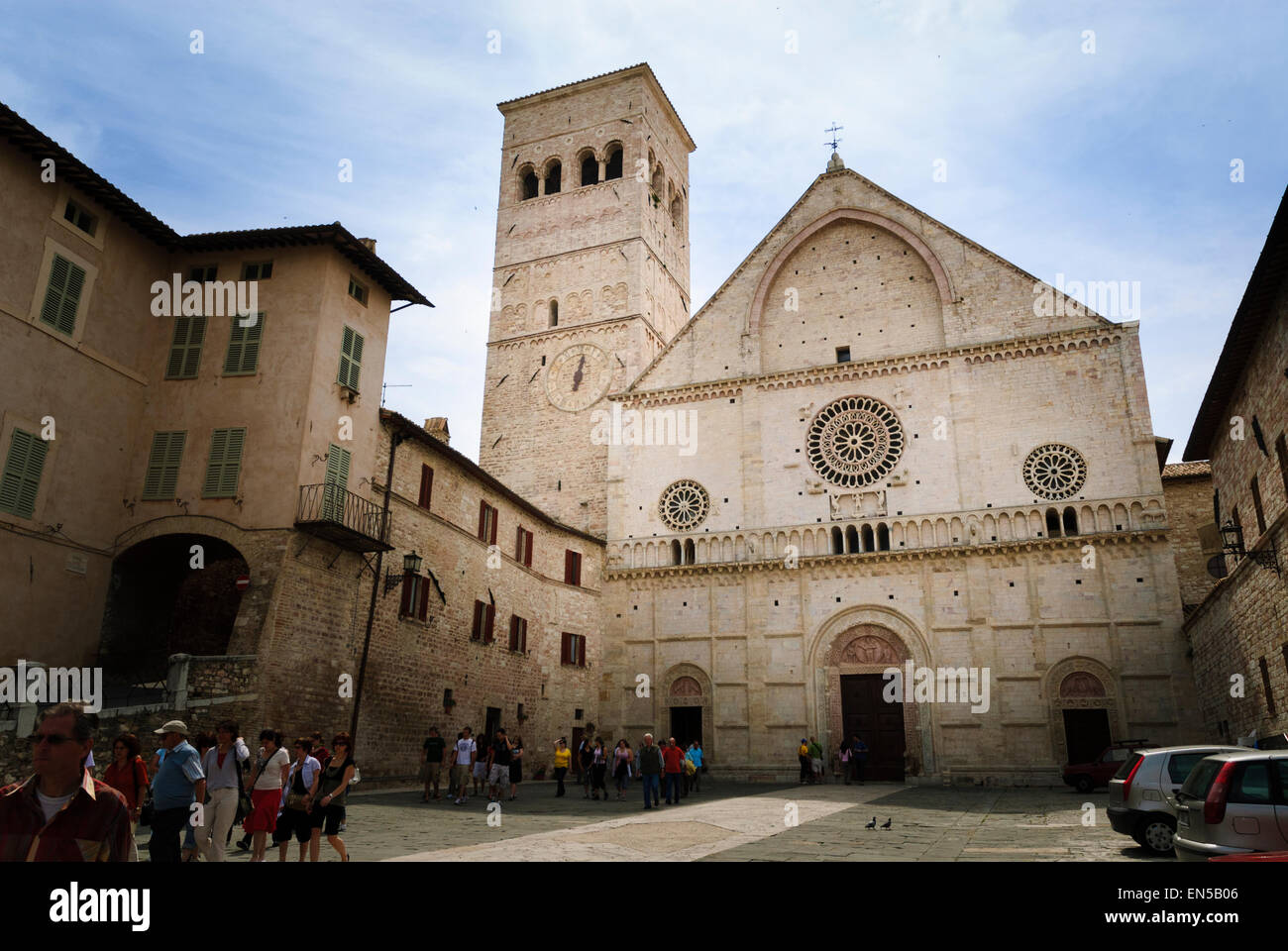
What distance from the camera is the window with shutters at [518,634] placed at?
84.6 feet

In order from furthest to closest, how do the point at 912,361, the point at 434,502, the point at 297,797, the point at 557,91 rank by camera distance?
the point at 557,91, the point at 912,361, the point at 434,502, the point at 297,797

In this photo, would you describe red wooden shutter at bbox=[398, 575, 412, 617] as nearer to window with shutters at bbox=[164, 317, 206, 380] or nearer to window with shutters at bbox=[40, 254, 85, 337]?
window with shutters at bbox=[164, 317, 206, 380]

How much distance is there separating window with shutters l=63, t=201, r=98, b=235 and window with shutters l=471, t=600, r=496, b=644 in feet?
41.0

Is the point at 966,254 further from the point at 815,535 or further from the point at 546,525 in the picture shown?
the point at 546,525

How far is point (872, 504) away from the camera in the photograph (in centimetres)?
2845

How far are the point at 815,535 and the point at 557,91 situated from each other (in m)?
26.0

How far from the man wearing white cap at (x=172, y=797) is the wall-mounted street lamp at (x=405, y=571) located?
11.9 meters

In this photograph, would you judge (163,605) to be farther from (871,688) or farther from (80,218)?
(871,688)

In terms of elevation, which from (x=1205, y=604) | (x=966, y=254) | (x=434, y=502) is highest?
(x=966, y=254)

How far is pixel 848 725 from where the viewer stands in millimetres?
27016

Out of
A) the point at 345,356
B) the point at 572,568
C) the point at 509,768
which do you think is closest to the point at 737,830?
the point at 509,768

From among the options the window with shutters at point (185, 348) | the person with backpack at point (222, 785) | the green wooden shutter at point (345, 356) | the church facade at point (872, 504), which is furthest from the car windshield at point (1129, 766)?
the window with shutters at point (185, 348)

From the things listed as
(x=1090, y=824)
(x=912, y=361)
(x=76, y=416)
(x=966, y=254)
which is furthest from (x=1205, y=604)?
(x=76, y=416)

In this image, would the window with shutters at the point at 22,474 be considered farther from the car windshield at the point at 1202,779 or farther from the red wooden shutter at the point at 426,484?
the car windshield at the point at 1202,779
